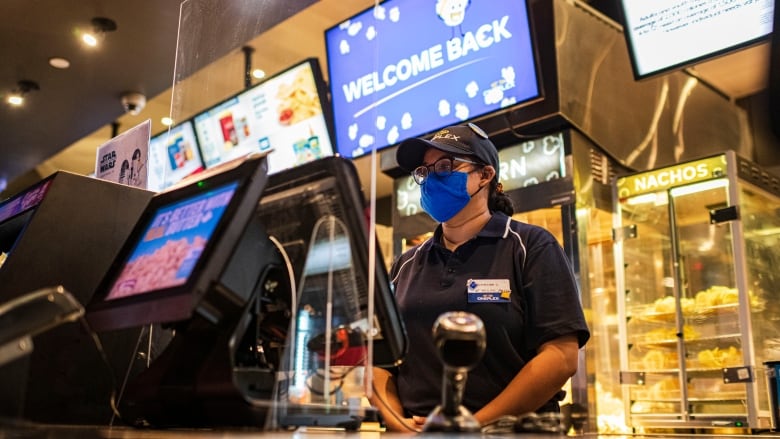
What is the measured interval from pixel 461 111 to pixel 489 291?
2.14 metres

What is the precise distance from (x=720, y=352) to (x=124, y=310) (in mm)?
3699

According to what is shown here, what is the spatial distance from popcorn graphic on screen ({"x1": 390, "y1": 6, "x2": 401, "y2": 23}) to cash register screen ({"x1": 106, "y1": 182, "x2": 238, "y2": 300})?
2866 mm

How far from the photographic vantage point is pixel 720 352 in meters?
3.99

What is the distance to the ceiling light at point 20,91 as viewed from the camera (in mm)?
4820

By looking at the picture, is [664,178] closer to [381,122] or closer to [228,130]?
[381,122]

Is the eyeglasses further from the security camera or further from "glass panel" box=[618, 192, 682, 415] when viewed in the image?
the security camera

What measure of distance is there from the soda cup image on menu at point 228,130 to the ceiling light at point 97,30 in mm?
807

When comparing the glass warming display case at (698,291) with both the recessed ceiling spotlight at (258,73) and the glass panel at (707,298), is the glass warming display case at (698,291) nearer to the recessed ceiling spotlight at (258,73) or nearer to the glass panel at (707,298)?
the glass panel at (707,298)

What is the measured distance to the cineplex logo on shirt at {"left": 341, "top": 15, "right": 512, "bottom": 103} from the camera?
3.59 m

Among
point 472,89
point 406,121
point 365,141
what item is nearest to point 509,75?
point 472,89

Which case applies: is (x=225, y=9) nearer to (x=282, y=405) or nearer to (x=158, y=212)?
(x=158, y=212)

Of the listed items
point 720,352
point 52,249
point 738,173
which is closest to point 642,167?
point 738,173

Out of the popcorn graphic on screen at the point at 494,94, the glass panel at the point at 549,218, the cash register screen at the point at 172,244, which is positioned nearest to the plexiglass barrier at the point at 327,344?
the cash register screen at the point at 172,244

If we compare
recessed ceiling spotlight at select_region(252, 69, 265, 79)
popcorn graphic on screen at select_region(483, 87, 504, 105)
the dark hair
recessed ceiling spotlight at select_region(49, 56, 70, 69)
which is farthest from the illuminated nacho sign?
recessed ceiling spotlight at select_region(49, 56, 70, 69)
